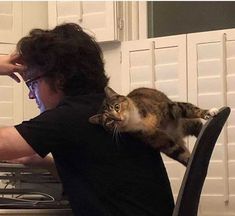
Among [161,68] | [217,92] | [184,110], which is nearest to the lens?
[184,110]

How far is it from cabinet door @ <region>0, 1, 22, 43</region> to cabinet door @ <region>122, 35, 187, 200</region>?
629 millimetres

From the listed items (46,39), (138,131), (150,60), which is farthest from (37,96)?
(150,60)

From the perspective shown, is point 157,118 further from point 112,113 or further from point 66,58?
point 66,58

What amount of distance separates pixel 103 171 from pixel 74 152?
0.30 ft

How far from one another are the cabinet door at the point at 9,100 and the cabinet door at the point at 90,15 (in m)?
0.33

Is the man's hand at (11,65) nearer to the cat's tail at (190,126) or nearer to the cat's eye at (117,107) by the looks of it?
the cat's eye at (117,107)

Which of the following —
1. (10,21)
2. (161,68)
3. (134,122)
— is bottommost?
(134,122)

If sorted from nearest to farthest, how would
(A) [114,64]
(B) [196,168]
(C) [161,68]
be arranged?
(B) [196,168] → (C) [161,68] → (A) [114,64]

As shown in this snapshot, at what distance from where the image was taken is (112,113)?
1668mm

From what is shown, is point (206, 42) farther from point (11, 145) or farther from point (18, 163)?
point (11, 145)

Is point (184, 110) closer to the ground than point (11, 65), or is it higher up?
closer to the ground

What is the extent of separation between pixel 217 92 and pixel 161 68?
32cm

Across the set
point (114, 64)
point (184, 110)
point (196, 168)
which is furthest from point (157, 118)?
point (114, 64)

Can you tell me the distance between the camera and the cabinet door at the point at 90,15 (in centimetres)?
292
